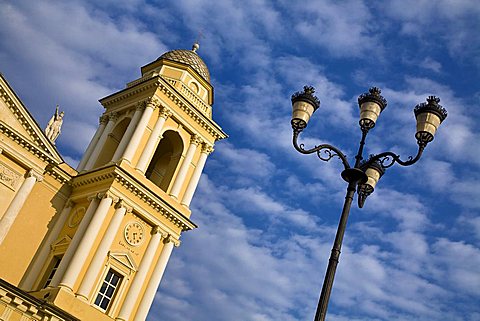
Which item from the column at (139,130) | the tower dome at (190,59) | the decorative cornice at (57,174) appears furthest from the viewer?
the tower dome at (190,59)

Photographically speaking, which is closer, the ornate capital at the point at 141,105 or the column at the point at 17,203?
the column at the point at 17,203

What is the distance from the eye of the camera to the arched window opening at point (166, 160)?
91.2 feet

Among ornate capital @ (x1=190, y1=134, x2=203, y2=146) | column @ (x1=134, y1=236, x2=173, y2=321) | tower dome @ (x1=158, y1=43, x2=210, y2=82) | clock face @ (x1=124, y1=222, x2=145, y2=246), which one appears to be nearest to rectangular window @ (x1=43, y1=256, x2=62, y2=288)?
clock face @ (x1=124, y1=222, x2=145, y2=246)

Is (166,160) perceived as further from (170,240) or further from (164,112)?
(170,240)

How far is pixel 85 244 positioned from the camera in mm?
22797

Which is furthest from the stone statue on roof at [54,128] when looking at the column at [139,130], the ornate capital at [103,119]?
the column at [139,130]

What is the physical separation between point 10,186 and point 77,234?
3.56m

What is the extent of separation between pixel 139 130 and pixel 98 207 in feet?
14.5

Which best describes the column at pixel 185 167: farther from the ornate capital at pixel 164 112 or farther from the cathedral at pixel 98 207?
the ornate capital at pixel 164 112

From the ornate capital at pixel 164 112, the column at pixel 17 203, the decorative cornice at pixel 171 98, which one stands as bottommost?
the column at pixel 17 203

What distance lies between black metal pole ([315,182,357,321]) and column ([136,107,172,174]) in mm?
16074

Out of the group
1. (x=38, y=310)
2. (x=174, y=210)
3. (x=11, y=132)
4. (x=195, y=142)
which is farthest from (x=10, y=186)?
(x=195, y=142)

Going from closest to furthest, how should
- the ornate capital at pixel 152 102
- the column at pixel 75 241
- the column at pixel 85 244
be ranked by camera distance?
the column at pixel 85 244
the column at pixel 75 241
the ornate capital at pixel 152 102

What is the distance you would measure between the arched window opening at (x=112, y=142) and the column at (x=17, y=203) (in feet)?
12.7
